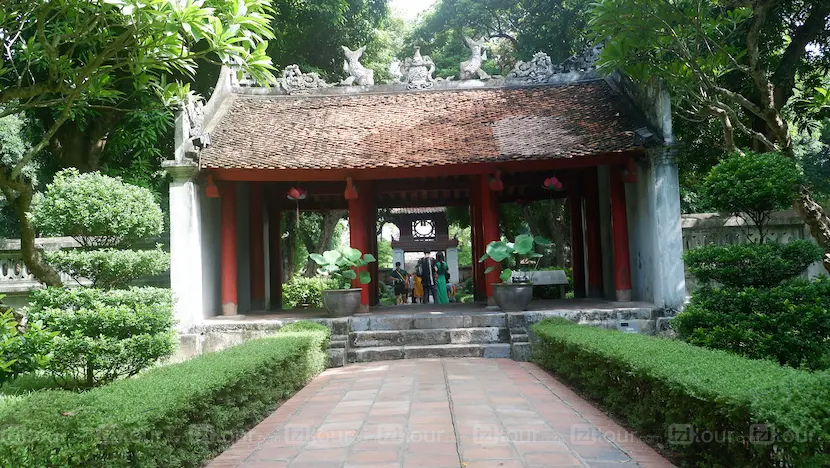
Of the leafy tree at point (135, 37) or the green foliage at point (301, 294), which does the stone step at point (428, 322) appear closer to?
the leafy tree at point (135, 37)

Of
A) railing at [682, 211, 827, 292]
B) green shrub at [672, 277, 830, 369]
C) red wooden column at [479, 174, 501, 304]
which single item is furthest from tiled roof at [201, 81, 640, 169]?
green shrub at [672, 277, 830, 369]

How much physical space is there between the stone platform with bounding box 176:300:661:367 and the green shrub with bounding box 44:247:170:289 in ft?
7.99

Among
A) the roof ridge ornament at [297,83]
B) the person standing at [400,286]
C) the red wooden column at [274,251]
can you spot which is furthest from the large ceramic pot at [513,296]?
the person standing at [400,286]

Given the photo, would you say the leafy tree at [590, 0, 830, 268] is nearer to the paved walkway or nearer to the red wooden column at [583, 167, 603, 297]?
the red wooden column at [583, 167, 603, 297]

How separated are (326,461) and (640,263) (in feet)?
25.6

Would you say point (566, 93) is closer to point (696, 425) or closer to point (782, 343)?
point (782, 343)

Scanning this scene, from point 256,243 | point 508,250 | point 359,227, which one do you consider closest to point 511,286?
point 508,250

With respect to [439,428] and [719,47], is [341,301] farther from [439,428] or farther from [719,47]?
[719,47]

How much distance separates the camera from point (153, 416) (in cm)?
347

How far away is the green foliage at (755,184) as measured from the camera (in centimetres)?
580

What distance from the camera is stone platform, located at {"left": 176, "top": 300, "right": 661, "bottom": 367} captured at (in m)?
8.59

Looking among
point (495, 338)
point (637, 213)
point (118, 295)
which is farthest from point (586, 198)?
point (118, 295)

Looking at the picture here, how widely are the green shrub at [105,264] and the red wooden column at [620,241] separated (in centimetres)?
724

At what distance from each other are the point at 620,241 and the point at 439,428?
6738 mm
